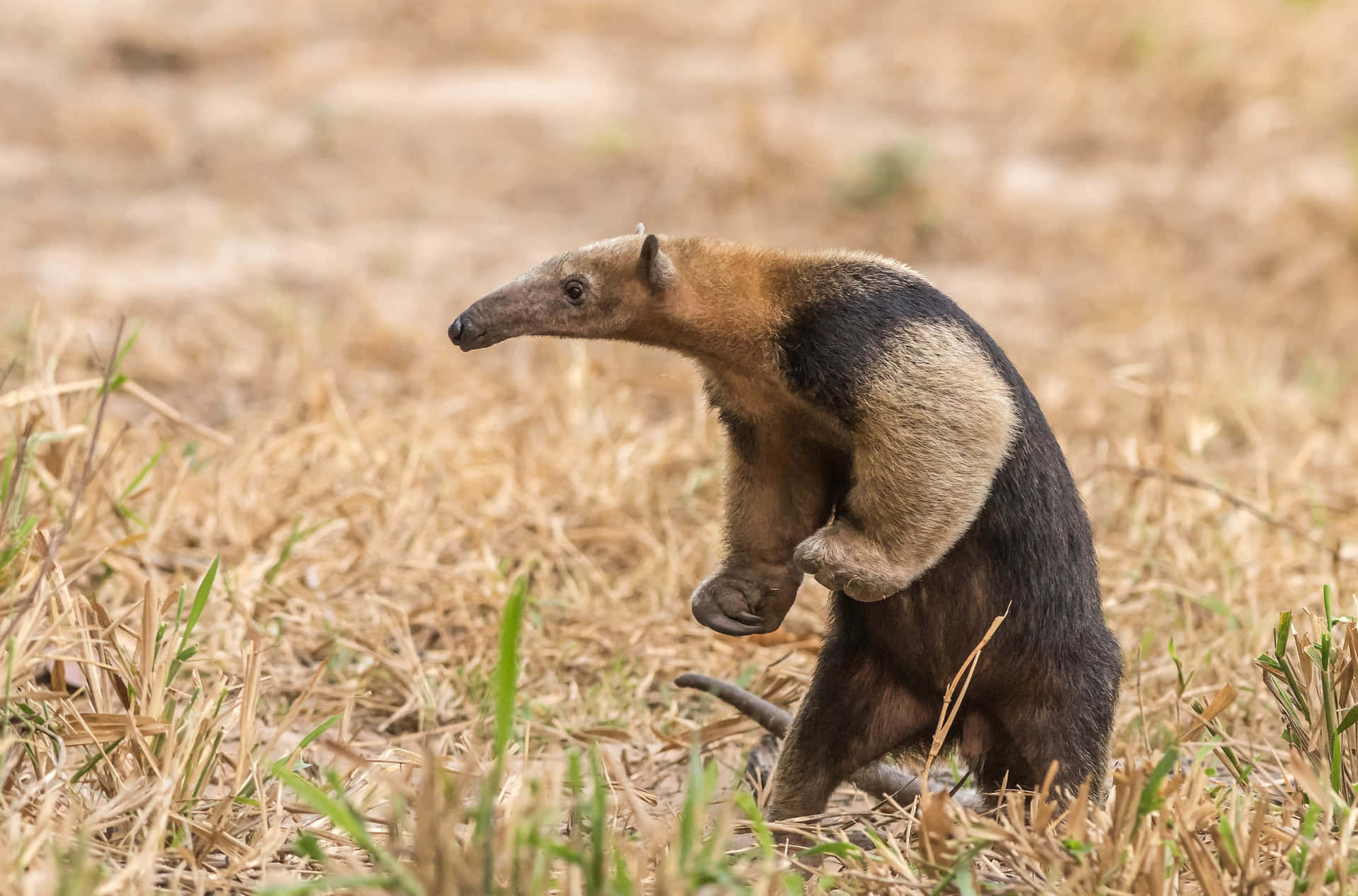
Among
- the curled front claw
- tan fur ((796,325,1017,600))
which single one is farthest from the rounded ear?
the curled front claw

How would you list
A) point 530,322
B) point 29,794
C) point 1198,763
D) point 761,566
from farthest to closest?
point 761,566 < point 530,322 < point 1198,763 < point 29,794

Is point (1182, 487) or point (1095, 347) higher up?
point (1095, 347)

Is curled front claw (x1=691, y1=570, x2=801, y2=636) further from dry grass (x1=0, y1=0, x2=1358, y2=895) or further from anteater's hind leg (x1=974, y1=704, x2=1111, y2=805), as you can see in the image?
anteater's hind leg (x1=974, y1=704, x2=1111, y2=805)

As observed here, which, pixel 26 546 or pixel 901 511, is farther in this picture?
pixel 26 546

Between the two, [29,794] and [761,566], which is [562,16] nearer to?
[761,566]

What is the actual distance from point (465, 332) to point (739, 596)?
2.64 ft

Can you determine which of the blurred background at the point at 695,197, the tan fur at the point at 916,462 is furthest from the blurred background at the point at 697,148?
the tan fur at the point at 916,462

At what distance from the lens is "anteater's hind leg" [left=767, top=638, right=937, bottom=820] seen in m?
2.87

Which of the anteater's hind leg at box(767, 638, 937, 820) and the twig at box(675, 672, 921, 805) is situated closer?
the anteater's hind leg at box(767, 638, 937, 820)

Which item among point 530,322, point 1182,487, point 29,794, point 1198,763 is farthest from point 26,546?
point 1182,487

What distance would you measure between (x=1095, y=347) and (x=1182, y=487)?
268 centimetres

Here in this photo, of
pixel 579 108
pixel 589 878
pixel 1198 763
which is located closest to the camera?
pixel 589 878

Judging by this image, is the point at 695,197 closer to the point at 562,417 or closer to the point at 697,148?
the point at 697,148

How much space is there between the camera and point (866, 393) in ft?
8.43
